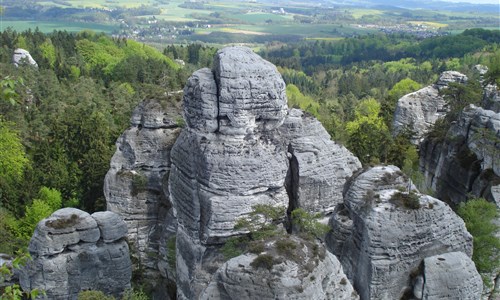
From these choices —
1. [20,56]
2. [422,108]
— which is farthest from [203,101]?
[20,56]

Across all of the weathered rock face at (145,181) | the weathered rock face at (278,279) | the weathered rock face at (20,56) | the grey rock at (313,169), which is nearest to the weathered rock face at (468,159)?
the grey rock at (313,169)

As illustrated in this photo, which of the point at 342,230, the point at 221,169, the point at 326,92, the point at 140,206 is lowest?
the point at 326,92

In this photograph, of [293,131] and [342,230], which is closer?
[342,230]

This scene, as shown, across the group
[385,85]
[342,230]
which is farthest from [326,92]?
[342,230]

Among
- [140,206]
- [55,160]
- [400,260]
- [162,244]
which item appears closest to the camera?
[400,260]

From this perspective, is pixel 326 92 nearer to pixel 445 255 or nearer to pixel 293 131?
pixel 293 131

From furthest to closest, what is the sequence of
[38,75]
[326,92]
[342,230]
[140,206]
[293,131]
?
[326,92] < [38,75] < [140,206] < [293,131] < [342,230]
